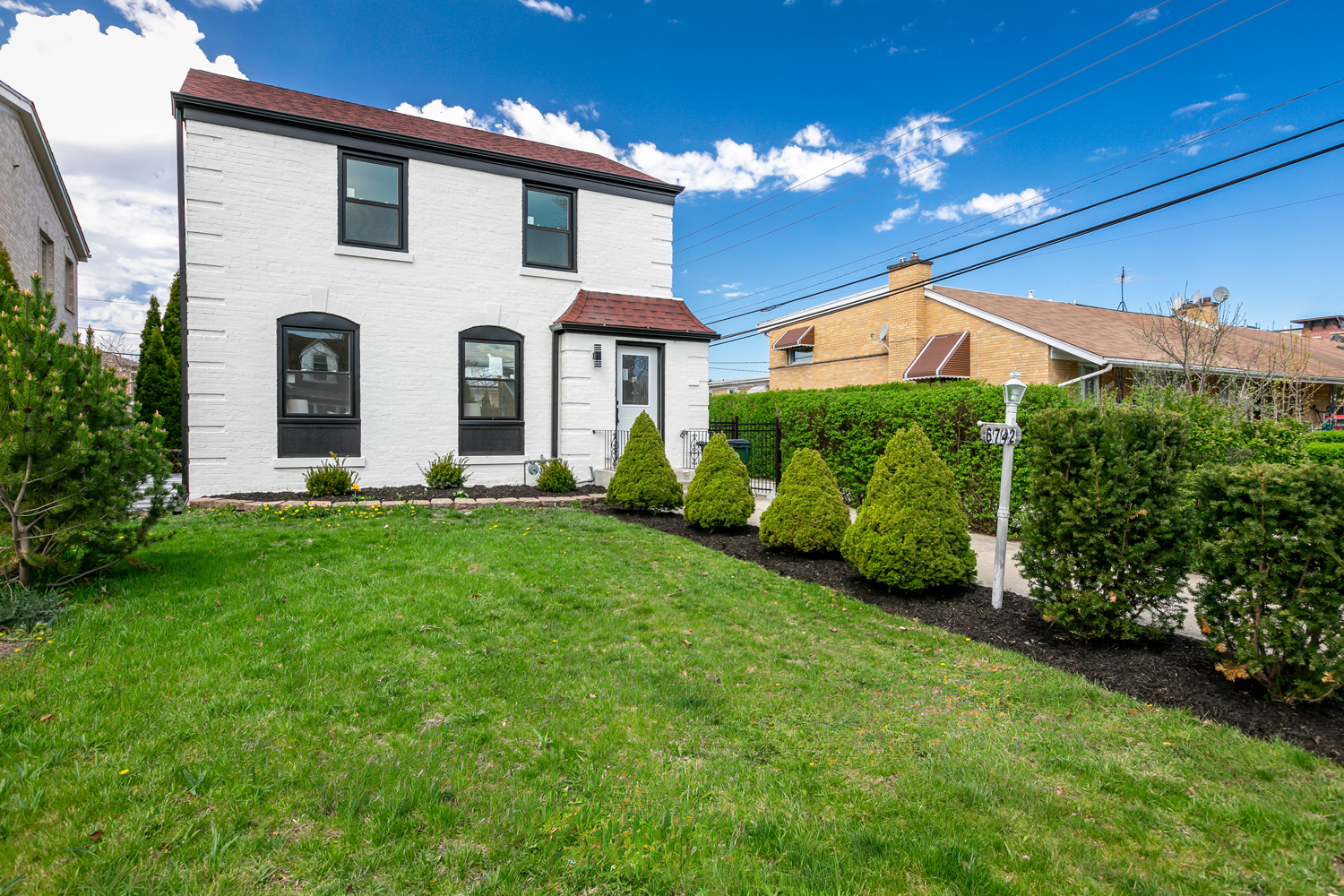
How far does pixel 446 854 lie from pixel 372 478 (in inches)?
367

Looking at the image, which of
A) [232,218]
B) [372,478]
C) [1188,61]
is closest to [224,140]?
[232,218]

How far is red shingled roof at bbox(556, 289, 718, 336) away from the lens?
37.9 feet

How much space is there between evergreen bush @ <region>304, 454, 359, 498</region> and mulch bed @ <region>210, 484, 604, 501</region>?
172 millimetres

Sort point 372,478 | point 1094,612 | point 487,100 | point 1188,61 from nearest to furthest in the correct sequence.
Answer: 1. point 1094,612
2. point 1188,61
3. point 372,478
4. point 487,100

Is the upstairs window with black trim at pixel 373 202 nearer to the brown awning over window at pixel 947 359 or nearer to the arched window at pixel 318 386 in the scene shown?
the arched window at pixel 318 386

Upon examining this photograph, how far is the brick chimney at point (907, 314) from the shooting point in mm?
20078

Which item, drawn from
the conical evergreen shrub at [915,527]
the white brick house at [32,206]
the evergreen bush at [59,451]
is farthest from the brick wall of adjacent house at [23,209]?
the conical evergreen shrub at [915,527]

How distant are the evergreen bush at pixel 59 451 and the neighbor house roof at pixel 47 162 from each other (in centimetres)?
1094

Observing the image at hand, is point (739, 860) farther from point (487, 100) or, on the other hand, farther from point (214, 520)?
point (487, 100)

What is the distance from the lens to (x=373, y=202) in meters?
10.6

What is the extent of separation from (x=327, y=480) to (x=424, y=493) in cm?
140

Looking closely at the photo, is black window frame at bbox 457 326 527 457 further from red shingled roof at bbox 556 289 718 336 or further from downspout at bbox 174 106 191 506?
downspout at bbox 174 106 191 506

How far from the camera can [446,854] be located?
221 cm

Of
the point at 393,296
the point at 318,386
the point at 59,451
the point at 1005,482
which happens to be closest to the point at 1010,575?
the point at 1005,482
